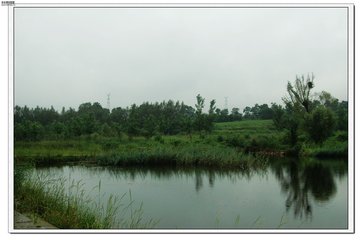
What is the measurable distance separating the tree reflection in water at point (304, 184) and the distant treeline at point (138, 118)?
4.80 m

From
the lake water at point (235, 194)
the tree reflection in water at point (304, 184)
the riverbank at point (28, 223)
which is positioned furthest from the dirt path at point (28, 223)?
the tree reflection in water at point (304, 184)

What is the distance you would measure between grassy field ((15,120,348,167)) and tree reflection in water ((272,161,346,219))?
2.52ft

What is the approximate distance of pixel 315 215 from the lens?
5.61m

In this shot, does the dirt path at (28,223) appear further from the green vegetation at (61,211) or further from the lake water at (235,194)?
the lake water at (235,194)

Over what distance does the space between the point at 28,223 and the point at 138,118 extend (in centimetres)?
1575

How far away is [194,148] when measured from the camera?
1169 centimetres

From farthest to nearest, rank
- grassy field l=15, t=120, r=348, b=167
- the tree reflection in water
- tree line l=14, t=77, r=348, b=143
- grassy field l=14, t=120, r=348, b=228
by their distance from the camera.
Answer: tree line l=14, t=77, r=348, b=143 → grassy field l=15, t=120, r=348, b=167 → the tree reflection in water → grassy field l=14, t=120, r=348, b=228

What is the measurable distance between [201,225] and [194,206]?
113 cm

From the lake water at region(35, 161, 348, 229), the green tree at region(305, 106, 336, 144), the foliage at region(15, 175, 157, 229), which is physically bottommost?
the lake water at region(35, 161, 348, 229)

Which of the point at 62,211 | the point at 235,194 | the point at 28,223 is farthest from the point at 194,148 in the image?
the point at 28,223

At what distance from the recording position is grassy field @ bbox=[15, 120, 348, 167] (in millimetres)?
10977

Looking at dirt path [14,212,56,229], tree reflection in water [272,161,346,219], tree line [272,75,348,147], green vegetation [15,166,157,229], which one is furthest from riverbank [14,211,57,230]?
tree line [272,75,348,147]

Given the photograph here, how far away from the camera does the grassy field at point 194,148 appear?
1098 centimetres

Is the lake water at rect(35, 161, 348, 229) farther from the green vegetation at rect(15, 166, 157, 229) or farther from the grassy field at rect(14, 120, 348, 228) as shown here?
the green vegetation at rect(15, 166, 157, 229)
